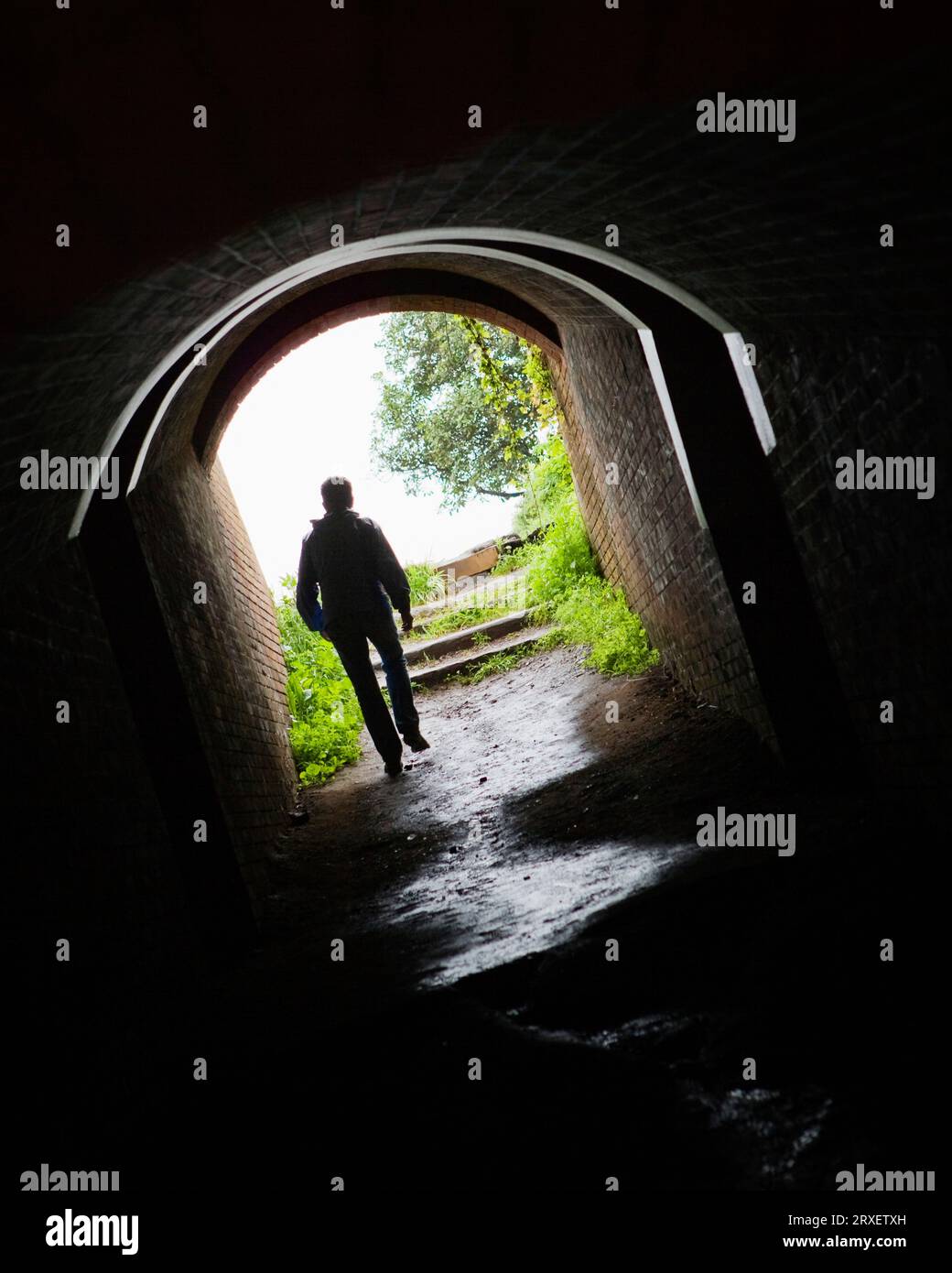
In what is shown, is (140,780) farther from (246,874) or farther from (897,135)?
(897,135)

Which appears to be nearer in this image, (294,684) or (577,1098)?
(577,1098)

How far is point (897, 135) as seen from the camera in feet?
6.50

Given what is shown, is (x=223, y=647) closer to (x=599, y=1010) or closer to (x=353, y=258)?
(x=353, y=258)

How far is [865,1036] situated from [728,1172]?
0.69m

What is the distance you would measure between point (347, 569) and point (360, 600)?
28 cm

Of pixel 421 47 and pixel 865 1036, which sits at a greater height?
pixel 421 47

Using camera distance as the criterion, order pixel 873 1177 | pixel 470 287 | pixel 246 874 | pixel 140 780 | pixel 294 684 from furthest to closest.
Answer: pixel 294 684
pixel 470 287
pixel 246 874
pixel 140 780
pixel 873 1177

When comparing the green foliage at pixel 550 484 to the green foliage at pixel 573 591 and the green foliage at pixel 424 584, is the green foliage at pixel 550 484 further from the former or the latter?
the green foliage at pixel 424 584

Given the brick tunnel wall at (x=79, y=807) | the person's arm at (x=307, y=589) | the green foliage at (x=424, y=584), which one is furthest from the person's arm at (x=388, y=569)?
the green foliage at (x=424, y=584)

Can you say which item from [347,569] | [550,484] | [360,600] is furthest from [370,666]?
[550,484]

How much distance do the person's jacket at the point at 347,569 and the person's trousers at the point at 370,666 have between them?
0.09m

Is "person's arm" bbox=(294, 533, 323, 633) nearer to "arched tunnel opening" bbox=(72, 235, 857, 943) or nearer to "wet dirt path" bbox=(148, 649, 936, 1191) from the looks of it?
"arched tunnel opening" bbox=(72, 235, 857, 943)

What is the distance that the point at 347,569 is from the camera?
6898 millimetres

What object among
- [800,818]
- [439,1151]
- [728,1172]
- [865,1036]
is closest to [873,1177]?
[728,1172]
